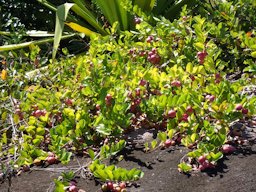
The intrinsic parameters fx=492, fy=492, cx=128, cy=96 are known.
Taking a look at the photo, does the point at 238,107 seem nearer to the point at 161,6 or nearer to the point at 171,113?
the point at 171,113

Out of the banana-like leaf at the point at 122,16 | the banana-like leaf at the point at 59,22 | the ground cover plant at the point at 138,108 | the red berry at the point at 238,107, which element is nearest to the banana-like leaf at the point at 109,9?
the banana-like leaf at the point at 122,16

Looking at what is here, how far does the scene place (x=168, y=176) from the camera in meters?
1.75

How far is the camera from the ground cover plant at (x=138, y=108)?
183 centimetres

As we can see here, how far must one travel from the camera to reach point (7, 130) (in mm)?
2408

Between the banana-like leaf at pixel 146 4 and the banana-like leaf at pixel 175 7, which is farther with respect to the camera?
the banana-like leaf at pixel 175 7

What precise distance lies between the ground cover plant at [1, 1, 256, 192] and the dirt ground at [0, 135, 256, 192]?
1.6 inches

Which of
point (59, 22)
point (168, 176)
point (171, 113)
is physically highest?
point (59, 22)

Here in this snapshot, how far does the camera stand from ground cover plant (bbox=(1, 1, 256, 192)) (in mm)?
1830

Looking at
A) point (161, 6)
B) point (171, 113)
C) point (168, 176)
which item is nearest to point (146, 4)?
point (161, 6)

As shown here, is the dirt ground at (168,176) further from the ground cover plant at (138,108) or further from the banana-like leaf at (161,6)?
the banana-like leaf at (161,6)

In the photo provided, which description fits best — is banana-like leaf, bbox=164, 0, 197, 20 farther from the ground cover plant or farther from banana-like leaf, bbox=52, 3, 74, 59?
the ground cover plant

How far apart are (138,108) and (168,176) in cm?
58

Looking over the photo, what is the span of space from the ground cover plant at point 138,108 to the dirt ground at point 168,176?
0.14 ft

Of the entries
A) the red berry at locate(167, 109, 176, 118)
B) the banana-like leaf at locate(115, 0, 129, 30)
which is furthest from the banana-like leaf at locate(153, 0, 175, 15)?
the red berry at locate(167, 109, 176, 118)
